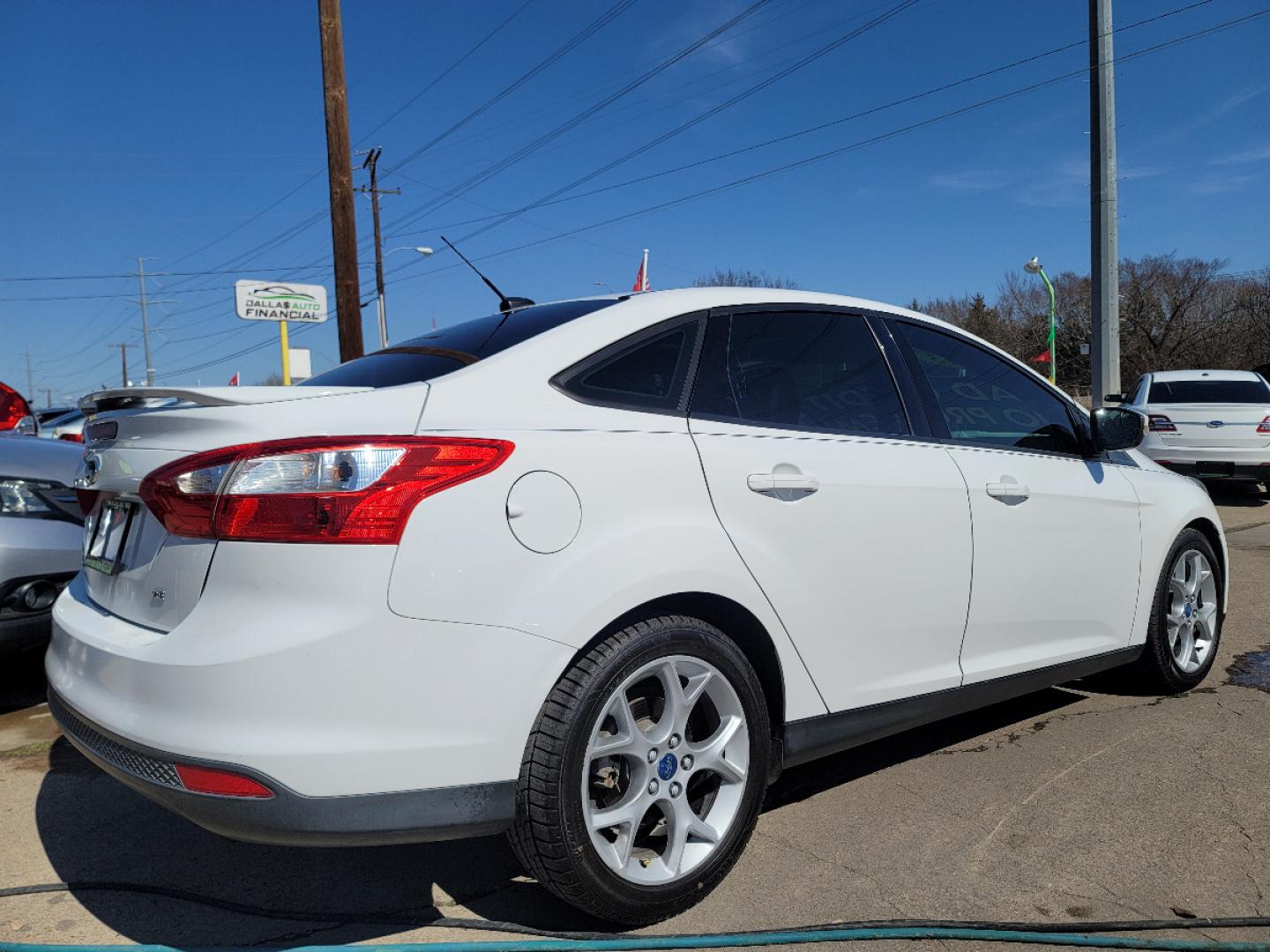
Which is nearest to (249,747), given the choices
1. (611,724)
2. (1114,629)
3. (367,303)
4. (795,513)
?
(611,724)

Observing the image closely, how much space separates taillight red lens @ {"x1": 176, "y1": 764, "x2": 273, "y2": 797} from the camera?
1955mm

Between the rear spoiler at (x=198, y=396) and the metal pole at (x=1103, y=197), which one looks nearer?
the rear spoiler at (x=198, y=396)

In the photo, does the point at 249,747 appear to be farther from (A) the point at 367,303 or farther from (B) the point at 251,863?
(A) the point at 367,303

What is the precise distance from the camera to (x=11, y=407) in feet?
21.3

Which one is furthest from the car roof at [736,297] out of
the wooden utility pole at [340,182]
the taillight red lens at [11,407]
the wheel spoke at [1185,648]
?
the wooden utility pole at [340,182]

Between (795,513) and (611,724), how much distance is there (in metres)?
0.74

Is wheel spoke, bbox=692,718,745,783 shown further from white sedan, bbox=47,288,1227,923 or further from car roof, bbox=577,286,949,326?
car roof, bbox=577,286,949,326

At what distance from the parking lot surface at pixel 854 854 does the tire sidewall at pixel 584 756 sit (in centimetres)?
12

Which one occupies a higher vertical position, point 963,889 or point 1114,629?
point 1114,629

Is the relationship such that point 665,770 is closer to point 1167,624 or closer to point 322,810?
point 322,810

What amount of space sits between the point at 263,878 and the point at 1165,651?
352 cm

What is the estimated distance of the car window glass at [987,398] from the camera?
3363 millimetres

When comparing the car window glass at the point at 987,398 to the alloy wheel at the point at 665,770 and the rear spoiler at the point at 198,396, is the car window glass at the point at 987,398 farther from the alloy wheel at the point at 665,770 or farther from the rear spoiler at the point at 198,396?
the rear spoiler at the point at 198,396

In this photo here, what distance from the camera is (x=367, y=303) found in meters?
35.1
